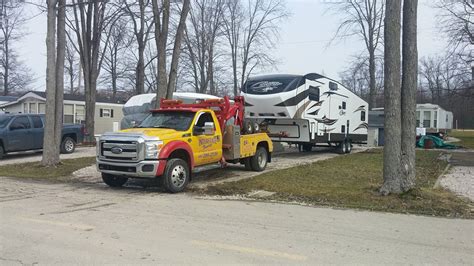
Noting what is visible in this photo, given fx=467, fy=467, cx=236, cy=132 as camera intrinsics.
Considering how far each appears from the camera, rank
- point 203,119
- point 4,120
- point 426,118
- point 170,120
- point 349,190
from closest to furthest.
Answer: point 349,190
point 170,120
point 203,119
point 4,120
point 426,118

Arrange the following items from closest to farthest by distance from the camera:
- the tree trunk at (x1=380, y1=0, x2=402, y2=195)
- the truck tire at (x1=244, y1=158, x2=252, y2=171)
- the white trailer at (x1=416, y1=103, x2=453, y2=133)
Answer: the tree trunk at (x1=380, y1=0, x2=402, y2=195), the truck tire at (x1=244, y1=158, x2=252, y2=171), the white trailer at (x1=416, y1=103, x2=453, y2=133)

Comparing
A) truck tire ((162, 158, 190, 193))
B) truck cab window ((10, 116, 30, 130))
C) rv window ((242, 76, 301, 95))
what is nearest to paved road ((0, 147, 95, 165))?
truck cab window ((10, 116, 30, 130))

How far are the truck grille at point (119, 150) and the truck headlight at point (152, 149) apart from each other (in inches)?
9.1

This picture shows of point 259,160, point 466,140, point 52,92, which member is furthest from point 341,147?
point 466,140

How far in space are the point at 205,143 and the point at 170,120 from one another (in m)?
1.09

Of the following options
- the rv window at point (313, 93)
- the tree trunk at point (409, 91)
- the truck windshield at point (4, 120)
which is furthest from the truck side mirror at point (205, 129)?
the truck windshield at point (4, 120)

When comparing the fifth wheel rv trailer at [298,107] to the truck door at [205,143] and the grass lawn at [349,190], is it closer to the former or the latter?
the grass lawn at [349,190]

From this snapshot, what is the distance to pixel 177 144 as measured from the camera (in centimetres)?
1108

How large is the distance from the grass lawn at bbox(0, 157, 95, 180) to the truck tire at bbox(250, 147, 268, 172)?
18.6ft

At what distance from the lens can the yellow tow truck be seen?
35.0ft

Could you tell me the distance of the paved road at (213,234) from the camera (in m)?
5.60

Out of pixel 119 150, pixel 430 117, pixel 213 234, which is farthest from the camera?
pixel 430 117

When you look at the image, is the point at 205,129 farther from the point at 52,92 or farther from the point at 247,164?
the point at 52,92

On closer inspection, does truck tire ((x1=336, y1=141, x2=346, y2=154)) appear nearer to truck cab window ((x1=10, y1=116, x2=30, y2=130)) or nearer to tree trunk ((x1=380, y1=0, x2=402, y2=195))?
tree trunk ((x1=380, y1=0, x2=402, y2=195))
